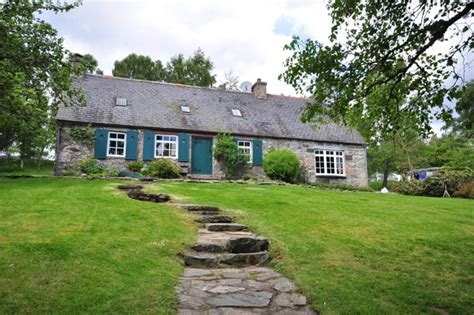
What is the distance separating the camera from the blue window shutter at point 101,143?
648 inches

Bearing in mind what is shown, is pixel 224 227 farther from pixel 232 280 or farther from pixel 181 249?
pixel 232 280

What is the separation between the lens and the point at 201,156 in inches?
720

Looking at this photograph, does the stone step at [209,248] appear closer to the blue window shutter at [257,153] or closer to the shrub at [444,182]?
the blue window shutter at [257,153]

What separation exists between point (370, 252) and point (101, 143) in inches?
559

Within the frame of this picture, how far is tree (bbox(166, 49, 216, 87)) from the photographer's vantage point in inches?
1217

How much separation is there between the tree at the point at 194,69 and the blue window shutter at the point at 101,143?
15.7 metres

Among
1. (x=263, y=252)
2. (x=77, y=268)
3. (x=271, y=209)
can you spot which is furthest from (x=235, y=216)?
(x=77, y=268)

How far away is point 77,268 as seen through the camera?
13.6ft

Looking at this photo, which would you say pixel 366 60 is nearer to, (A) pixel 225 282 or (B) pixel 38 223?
(A) pixel 225 282

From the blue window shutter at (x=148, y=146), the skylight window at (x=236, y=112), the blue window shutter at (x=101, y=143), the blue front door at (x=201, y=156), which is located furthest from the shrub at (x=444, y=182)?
the blue window shutter at (x=101, y=143)

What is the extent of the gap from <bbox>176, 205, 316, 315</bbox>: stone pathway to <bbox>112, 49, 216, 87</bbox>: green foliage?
2604 cm

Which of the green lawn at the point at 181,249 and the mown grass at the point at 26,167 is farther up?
the mown grass at the point at 26,167

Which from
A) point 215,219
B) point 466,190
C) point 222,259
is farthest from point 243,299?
point 466,190

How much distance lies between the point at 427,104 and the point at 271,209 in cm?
449
